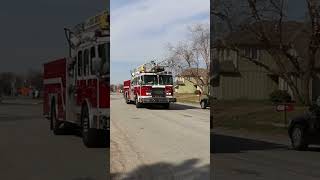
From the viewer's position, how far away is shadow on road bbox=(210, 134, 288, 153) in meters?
5.35

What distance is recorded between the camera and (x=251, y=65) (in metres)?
5.33

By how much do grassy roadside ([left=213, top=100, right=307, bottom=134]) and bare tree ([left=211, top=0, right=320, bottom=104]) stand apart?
10.1 inches

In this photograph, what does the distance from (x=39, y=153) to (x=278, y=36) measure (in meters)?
2.43

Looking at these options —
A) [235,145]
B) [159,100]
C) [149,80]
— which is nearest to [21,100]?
[159,100]

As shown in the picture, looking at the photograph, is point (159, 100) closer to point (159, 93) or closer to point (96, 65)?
point (159, 93)

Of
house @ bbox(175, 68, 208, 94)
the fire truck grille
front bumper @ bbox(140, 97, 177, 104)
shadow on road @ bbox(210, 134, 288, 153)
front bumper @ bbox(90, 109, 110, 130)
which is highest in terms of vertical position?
house @ bbox(175, 68, 208, 94)

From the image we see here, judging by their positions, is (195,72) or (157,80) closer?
(195,72)

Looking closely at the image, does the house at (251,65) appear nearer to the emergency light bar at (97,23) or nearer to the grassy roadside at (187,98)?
the grassy roadside at (187,98)

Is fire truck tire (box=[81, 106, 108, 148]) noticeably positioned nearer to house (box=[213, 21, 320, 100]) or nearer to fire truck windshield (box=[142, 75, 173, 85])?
fire truck windshield (box=[142, 75, 173, 85])

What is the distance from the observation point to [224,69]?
5.30 m

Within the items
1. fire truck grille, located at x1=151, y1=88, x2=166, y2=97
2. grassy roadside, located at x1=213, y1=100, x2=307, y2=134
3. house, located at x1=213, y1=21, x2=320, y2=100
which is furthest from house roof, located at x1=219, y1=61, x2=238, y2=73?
fire truck grille, located at x1=151, y1=88, x2=166, y2=97

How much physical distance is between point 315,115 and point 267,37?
86 centimetres

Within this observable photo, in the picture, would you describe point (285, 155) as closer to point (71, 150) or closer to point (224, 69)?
point (224, 69)

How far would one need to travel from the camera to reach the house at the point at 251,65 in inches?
209
